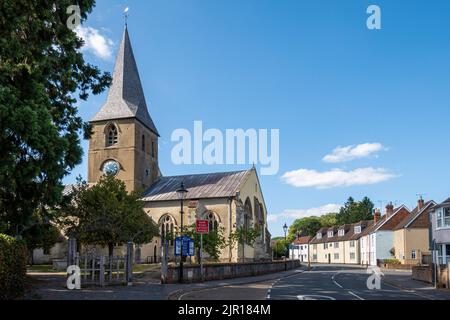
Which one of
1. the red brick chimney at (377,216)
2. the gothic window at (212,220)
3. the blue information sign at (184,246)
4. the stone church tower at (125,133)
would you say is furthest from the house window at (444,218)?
the red brick chimney at (377,216)

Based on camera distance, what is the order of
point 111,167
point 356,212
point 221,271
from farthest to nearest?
point 356,212
point 111,167
point 221,271

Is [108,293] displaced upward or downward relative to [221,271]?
upward

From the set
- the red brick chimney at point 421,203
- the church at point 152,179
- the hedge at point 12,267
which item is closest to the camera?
the hedge at point 12,267

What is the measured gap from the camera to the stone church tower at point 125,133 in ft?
181

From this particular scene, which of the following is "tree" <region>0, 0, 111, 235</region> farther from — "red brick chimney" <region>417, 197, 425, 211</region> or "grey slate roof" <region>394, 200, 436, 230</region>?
"red brick chimney" <region>417, 197, 425, 211</region>

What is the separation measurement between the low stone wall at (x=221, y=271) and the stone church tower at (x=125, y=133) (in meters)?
19.5

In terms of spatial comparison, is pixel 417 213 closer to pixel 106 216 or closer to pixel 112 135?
pixel 112 135

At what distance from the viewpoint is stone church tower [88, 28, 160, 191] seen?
181 feet

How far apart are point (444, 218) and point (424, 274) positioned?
4.11m

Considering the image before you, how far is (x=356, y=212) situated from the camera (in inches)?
5017

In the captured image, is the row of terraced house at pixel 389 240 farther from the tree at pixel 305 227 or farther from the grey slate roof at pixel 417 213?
the tree at pixel 305 227

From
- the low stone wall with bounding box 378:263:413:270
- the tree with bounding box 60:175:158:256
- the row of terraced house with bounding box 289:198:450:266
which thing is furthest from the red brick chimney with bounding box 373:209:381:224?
the tree with bounding box 60:175:158:256

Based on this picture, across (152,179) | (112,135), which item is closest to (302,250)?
(152,179)
